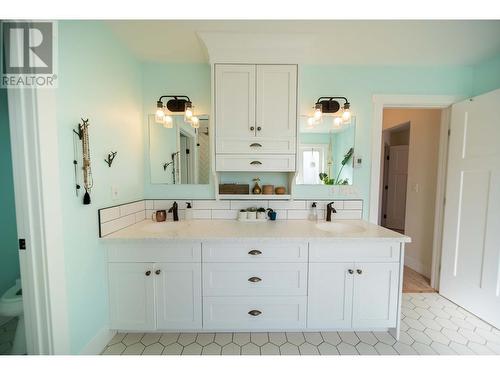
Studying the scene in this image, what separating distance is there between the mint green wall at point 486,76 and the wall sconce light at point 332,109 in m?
1.24

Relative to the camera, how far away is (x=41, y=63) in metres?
1.07

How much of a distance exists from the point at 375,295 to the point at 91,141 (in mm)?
2322

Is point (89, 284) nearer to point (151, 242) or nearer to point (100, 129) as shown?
point (151, 242)

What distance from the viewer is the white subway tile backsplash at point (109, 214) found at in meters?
Result: 1.46

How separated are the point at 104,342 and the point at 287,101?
231 cm

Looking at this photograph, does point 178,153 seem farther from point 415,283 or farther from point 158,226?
point 415,283

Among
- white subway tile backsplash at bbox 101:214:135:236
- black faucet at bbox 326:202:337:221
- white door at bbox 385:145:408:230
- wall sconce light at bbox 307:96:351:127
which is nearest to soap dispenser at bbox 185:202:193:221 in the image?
white subway tile backsplash at bbox 101:214:135:236

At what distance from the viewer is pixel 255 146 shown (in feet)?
5.66

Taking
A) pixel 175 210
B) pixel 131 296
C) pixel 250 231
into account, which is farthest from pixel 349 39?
pixel 131 296

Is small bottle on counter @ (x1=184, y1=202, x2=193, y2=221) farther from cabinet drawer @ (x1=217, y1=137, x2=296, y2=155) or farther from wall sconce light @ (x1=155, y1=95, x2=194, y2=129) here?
wall sconce light @ (x1=155, y1=95, x2=194, y2=129)

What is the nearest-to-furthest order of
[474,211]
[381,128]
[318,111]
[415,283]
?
[474,211], [318,111], [381,128], [415,283]

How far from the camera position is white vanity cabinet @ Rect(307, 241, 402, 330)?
4.91 feet
